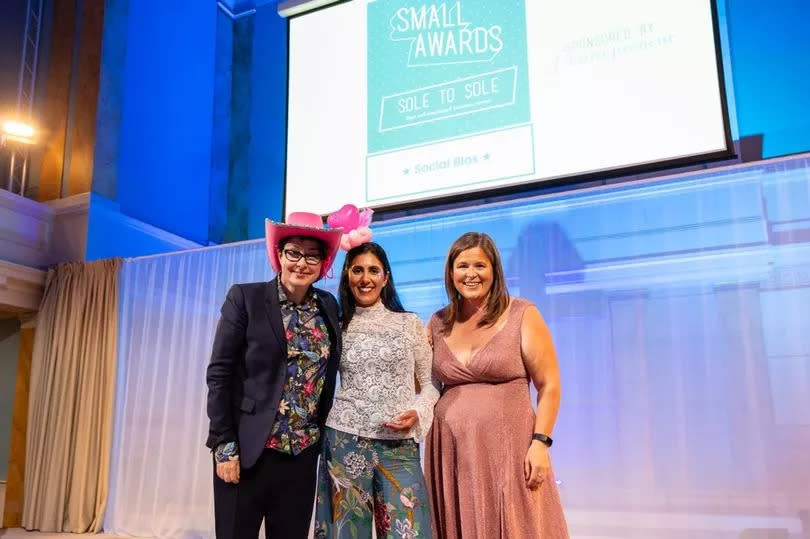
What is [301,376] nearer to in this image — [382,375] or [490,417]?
[382,375]

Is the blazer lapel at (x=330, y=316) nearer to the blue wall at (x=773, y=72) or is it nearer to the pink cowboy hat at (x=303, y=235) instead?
the pink cowboy hat at (x=303, y=235)

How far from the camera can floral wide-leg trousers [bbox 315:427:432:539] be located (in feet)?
6.46

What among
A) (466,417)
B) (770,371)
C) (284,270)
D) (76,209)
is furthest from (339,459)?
(76,209)

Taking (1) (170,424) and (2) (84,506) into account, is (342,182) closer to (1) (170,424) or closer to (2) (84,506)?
(1) (170,424)

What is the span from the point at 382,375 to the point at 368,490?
33 centimetres

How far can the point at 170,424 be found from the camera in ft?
16.1

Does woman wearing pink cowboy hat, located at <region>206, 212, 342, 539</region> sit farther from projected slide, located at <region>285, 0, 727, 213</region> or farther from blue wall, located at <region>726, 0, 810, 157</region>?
blue wall, located at <region>726, 0, 810, 157</region>

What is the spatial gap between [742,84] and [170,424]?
4.35 metres

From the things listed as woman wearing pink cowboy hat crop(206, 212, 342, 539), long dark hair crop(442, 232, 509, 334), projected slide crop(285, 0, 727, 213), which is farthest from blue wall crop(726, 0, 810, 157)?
woman wearing pink cowboy hat crop(206, 212, 342, 539)

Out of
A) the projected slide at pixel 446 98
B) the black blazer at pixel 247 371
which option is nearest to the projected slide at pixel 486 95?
the projected slide at pixel 446 98

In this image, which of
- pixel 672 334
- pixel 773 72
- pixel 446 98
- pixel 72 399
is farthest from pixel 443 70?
pixel 72 399

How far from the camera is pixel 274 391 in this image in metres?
1.90

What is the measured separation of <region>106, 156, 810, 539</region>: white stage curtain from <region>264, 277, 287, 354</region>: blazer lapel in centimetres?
229

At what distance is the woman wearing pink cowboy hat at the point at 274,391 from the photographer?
1.86 meters
